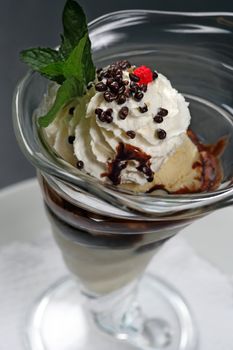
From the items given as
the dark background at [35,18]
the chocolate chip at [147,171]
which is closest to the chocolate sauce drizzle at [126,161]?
the chocolate chip at [147,171]

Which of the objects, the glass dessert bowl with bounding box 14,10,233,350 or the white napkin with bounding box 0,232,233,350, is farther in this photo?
the white napkin with bounding box 0,232,233,350

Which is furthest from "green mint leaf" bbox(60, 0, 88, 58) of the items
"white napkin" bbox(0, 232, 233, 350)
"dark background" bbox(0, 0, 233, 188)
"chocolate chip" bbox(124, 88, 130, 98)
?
"dark background" bbox(0, 0, 233, 188)

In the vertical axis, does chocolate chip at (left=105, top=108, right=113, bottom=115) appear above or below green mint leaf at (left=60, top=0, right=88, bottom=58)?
below

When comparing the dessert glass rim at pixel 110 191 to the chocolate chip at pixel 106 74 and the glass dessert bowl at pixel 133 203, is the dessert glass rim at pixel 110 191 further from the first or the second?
the chocolate chip at pixel 106 74

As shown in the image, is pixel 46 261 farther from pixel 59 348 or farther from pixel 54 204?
pixel 54 204

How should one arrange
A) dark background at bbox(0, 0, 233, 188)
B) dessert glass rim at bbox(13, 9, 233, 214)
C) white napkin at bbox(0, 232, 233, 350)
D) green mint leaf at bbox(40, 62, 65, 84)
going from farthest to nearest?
dark background at bbox(0, 0, 233, 188) < white napkin at bbox(0, 232, 233, 350) < green mint leaf at bbox(40, 62, 65, 84) < dessert glass rim at bbox(13, 9, 233, 214)

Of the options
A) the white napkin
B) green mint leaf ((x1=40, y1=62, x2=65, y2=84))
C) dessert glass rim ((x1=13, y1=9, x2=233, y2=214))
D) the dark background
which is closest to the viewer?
dessert glass rim ((x1=13, y1=9, x2=233, y2=214))

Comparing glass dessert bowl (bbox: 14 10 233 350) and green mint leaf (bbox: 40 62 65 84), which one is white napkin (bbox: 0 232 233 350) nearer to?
glass dessert bowl (bbox: 14 10 233 350)
